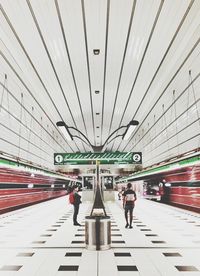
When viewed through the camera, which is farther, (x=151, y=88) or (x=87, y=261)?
(x=151, y=88)

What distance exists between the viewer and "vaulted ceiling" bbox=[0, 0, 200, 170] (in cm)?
618

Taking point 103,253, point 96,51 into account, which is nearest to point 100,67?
point 96,51

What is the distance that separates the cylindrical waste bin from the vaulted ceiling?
433 centimetres

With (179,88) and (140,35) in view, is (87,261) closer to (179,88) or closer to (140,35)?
(140,35)

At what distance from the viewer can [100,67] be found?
8.99m

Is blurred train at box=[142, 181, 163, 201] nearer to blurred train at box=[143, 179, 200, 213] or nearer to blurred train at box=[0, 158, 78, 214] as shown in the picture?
blurred train at box=[143, 179, 200, 213]

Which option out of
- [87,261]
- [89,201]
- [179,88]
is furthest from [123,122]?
[87,261]

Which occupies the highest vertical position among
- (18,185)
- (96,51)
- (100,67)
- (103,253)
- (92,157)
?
(100,67)

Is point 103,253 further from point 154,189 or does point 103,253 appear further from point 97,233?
point 154,189

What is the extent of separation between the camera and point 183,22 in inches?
257

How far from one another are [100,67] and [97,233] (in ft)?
17.0

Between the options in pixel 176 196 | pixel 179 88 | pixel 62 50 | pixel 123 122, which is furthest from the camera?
pixel 123 122

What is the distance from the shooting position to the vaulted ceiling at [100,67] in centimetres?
618

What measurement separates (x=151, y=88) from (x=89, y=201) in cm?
1340
